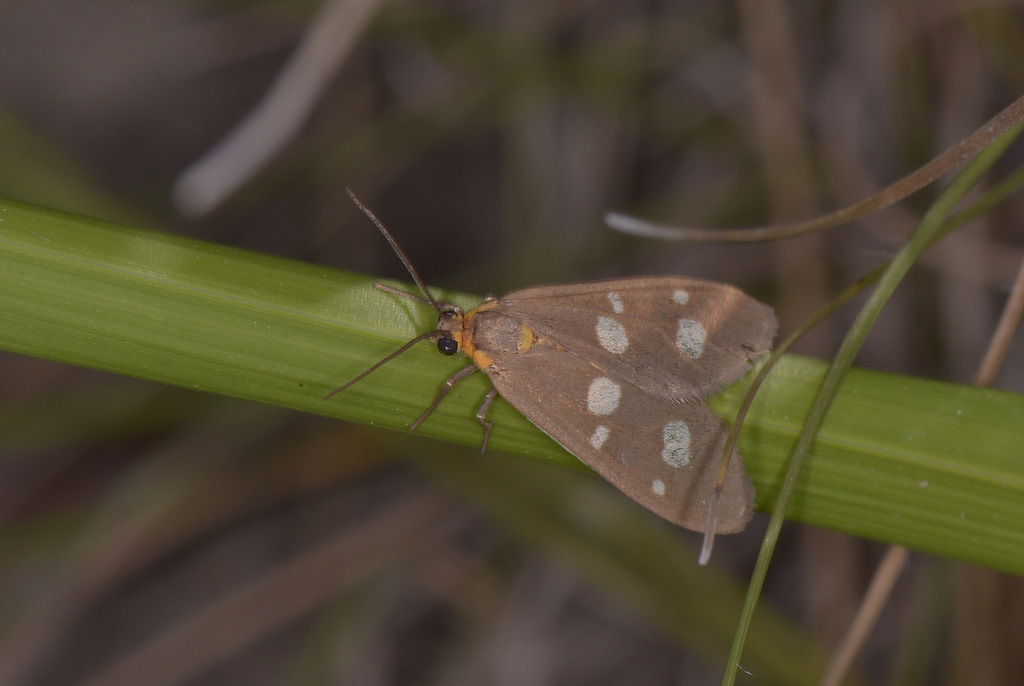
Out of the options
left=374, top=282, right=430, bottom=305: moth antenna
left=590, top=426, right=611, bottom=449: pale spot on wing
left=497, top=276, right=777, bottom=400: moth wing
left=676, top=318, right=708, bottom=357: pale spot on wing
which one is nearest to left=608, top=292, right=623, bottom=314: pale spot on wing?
left=497, top=276, right=777, bottom=400: moth wing

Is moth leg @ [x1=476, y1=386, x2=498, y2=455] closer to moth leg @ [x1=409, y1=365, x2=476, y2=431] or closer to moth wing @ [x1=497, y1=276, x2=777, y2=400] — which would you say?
moth leg @ [x1=409, y1=365, x2=476, y2=431]

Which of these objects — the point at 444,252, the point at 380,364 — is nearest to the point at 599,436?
the point at 380,364

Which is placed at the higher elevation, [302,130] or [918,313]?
[918,313]

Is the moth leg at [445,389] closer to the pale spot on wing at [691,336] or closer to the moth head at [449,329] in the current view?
the moth head at [449,329]

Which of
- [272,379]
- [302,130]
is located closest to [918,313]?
[272,379]

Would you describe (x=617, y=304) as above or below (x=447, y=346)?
above

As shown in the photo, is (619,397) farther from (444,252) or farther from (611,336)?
(444,252)

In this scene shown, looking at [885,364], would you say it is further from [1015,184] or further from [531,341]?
[531,341]

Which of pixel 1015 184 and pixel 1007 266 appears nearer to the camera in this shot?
pixel 1015 184
